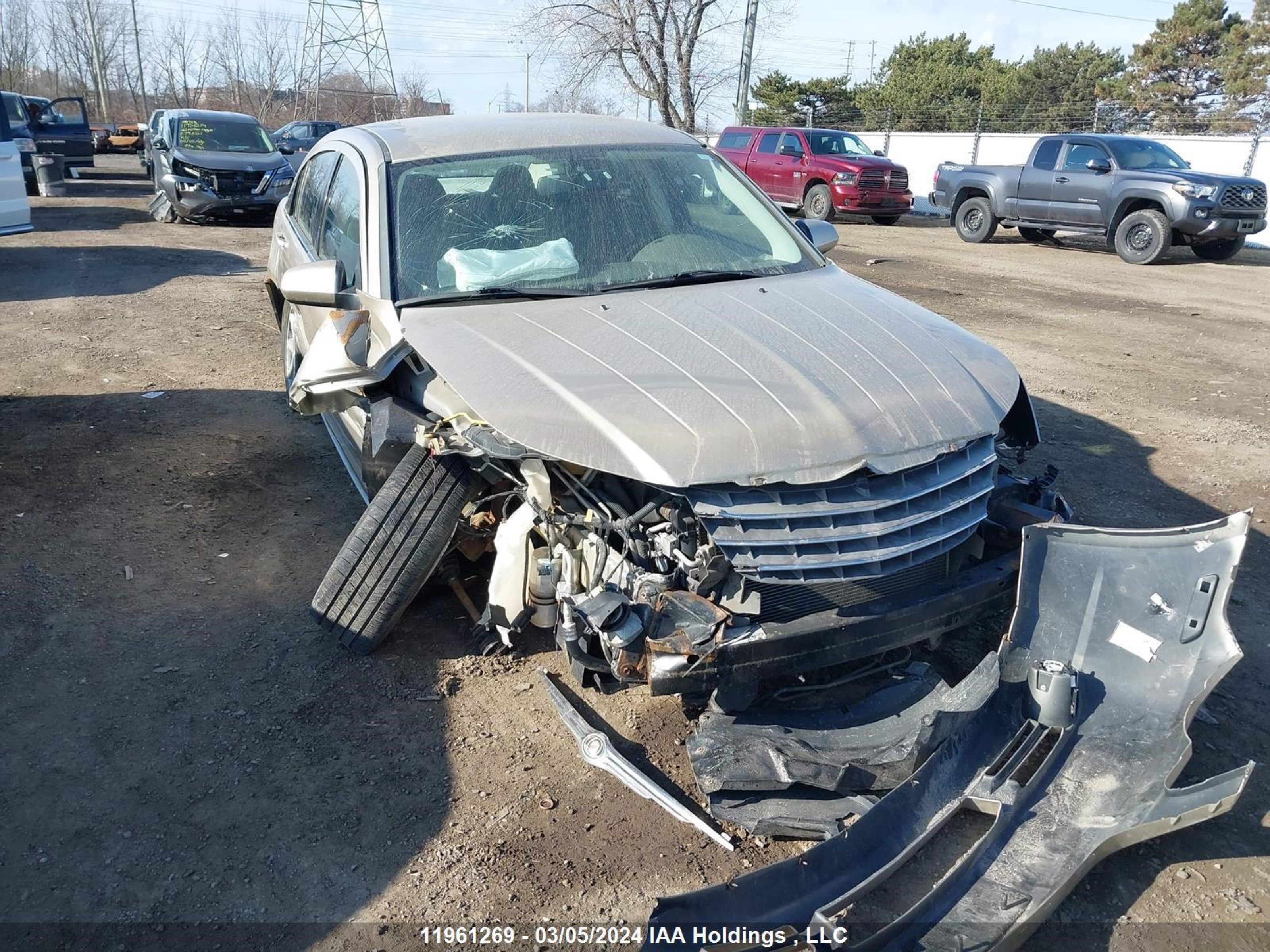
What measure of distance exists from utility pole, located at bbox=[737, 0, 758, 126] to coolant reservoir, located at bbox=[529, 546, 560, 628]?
2541 centimetres

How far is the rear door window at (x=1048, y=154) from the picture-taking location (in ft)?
48.7

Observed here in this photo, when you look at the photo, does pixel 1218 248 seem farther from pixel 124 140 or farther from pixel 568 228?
pixel 124 140

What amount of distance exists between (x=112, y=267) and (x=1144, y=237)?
14216 mm

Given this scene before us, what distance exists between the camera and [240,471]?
17.2ft

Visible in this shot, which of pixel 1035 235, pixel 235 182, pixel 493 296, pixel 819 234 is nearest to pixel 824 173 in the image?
pixel 1035 235

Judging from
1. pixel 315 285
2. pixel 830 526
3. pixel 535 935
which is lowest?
pixel 535 935

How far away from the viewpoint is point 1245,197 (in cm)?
1342

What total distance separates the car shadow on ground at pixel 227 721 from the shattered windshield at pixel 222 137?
36.5ft

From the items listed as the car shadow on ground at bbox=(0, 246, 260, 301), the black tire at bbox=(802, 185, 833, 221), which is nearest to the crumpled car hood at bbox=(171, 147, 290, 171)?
the car shadow on ground at bbox=(0, 246, 260, 301)

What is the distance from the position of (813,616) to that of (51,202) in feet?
63.4

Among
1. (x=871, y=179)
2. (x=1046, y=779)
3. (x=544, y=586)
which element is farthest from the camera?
(x=871, y=179)

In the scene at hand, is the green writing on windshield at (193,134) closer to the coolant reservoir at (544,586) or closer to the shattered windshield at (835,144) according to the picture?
the shattered windshield at (835,144)

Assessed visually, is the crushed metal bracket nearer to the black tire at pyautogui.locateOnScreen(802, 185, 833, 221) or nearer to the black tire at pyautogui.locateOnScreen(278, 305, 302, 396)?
the black tire at pyautogui.locateOnScreen(278, 305, 302, 396)

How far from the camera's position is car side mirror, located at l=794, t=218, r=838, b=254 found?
4.70 m
